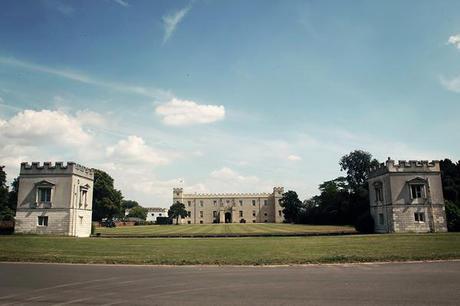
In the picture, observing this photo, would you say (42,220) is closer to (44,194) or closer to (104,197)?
(44,194)

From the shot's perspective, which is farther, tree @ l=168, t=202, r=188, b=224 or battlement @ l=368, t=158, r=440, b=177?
tree @ l=168, t=202, r=188, b=224

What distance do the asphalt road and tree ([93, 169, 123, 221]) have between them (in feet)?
203

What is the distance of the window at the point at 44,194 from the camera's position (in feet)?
139

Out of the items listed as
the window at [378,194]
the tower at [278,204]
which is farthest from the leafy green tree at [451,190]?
→ the tower at [278,204]

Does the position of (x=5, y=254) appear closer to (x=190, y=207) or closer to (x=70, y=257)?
(x=70, y=257)

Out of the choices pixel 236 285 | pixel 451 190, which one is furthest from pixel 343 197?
pixel 236 285

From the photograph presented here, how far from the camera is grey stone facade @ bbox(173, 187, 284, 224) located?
13475 cm

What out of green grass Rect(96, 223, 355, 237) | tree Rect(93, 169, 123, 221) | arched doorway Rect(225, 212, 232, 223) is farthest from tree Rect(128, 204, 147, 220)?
green grass Rect(96, 223, 355, 237)

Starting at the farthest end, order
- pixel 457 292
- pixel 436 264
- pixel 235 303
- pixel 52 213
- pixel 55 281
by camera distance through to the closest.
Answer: pixel 52 213, pixel 436 264, pixel 55 281, pixel 457 292, pixel 235 303

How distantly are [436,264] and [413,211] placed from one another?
98.7 feet

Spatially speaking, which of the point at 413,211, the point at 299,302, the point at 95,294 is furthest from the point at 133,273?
the point at 413,211

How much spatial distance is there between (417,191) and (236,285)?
38.3 meters

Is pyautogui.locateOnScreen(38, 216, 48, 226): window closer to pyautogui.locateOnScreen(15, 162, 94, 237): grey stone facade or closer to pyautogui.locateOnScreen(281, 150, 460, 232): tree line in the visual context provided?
pyautogui.locateOnScreen(15, 162, 94, 237): grey stone facade

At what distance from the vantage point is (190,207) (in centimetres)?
13650
